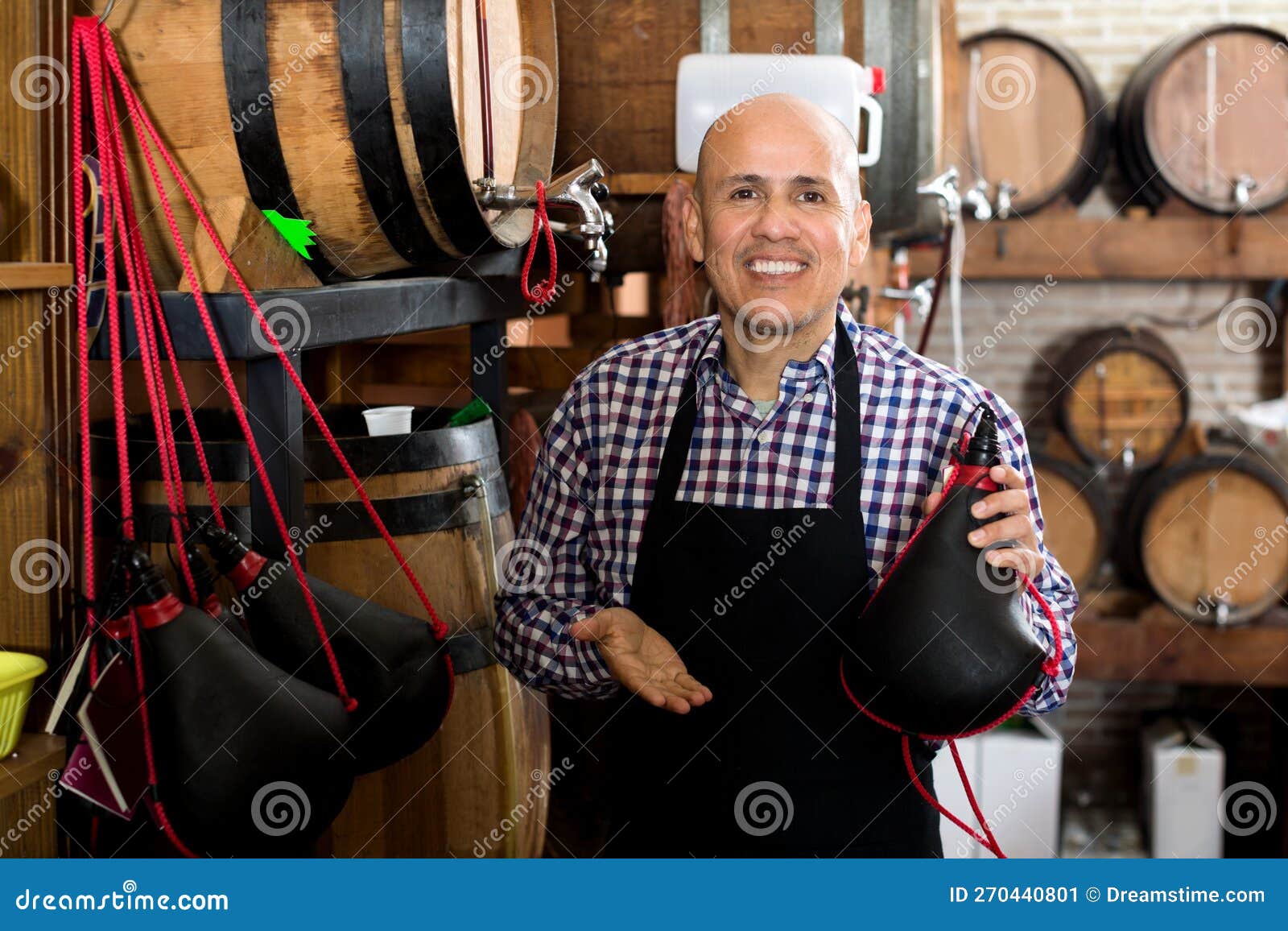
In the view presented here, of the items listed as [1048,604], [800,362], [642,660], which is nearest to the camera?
[1048,604]

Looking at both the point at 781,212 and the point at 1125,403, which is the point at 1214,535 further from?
the point at 781,212

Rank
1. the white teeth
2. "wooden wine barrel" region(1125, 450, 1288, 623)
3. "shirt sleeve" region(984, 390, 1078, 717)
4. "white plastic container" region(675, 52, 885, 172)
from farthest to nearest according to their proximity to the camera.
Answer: "wooden wine barrel" region(1125, 450, 1288, 623)
"white plastic container" region(675, 52, 885, 172)
the white teeth
"shirt sleeve" region(984, 390, 1078, 717)

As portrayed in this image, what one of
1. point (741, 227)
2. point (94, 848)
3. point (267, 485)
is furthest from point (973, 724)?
point (94, 848)

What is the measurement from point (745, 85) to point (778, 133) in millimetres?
753

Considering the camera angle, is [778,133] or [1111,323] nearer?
[778,133]

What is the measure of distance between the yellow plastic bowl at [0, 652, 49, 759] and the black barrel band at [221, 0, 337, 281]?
2.19ft

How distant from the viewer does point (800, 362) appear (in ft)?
6.59

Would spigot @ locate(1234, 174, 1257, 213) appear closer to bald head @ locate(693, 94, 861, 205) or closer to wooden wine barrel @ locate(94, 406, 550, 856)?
bald head @ locate(693, 94, 861, 205)

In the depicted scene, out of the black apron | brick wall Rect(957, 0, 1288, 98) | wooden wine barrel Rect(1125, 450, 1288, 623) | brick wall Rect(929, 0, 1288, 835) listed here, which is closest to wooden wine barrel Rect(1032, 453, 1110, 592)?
wooden wine barrel Rect(1125, 450, 1288, 623)

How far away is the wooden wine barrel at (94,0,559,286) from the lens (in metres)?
1.64

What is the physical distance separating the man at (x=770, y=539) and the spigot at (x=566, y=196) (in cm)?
17

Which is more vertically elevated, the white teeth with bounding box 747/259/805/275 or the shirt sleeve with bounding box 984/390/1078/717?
the white teeth with bounding box 747/259/805/275

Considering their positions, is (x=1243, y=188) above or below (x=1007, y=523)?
above

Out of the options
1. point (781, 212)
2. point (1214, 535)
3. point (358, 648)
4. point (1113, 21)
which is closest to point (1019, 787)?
point (1214, 535)
